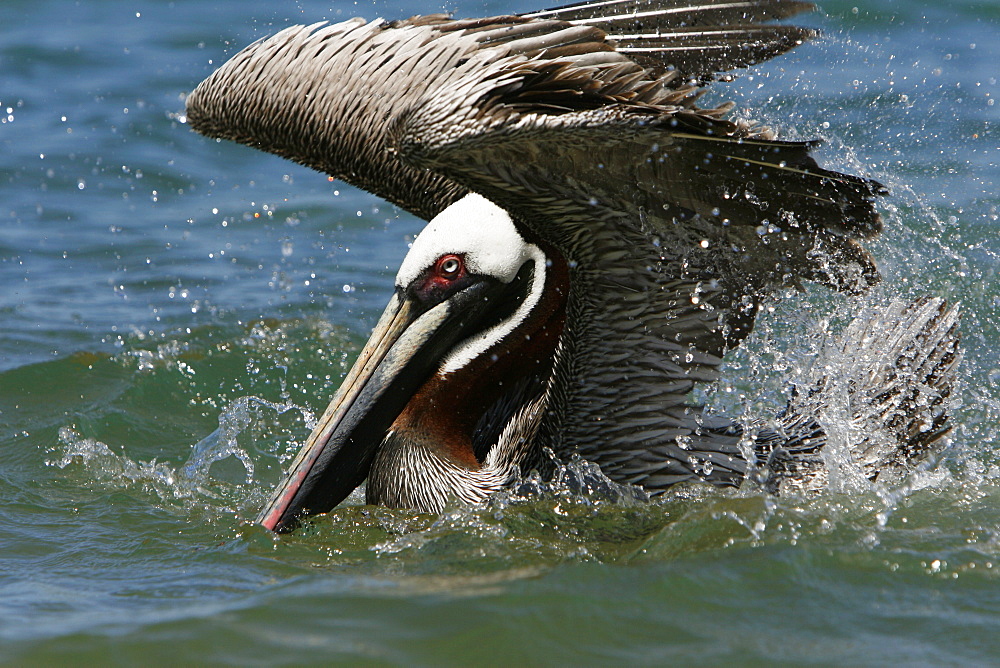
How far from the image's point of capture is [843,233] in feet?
10.9

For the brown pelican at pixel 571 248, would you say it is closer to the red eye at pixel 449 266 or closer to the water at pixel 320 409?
the red eye at pixel 449 266

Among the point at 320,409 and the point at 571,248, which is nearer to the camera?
Result: the point at 571,248

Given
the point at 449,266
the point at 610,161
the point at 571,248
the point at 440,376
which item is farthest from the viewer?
the point at 440,376

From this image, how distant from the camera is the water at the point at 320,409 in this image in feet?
8.86

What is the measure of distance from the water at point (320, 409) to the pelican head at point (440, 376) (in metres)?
0.14

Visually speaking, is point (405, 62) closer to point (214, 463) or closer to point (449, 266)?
point (449, 266)

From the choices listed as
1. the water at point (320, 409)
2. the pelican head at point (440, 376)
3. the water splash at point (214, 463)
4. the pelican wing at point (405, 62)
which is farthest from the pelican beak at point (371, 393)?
the pelican wing at point (405, 62)

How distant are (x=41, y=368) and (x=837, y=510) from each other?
12.7ft

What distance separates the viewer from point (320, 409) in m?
5.16

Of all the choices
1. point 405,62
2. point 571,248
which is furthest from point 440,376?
point 405,62

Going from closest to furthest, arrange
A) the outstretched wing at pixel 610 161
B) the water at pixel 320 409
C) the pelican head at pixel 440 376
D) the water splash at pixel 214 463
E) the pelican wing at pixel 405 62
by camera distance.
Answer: the water at pixel 320 409 → the outstretched wing at pixel 610 161 → the pelican wing at pixel 405 62 → the pelican head at pixel 440 376 → the water splash at pixel 214 463

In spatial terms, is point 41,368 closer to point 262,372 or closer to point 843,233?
point 262,372

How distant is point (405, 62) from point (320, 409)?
1940 mm

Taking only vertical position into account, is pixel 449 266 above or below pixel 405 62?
below
